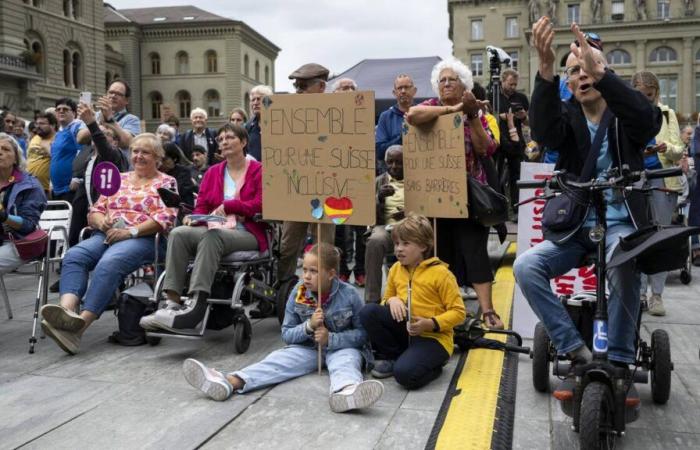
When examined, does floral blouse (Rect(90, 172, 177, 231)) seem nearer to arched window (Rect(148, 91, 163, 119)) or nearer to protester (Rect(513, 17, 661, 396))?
protester (Rect(513, 17, 661, 396))

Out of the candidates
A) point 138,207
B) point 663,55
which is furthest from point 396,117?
point 663,55

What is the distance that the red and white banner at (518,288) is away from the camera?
5.16 m

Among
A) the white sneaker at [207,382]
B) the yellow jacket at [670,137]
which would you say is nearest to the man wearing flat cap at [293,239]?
the white sneaker at [207,382]

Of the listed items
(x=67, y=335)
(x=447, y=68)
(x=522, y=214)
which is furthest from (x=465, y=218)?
(x=67, y=335)

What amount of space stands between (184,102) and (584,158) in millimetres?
70690

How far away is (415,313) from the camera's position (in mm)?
4262

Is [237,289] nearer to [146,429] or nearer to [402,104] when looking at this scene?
[146,429]

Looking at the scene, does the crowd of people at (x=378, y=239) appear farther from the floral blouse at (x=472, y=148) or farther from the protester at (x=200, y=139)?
the protester at (x=200, y=139)

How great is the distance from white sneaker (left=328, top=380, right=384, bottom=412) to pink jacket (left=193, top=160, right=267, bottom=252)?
2070mm

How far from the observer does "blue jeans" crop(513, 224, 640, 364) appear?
3.36 m

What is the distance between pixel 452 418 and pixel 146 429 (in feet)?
4.88

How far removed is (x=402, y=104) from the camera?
671 centimetres

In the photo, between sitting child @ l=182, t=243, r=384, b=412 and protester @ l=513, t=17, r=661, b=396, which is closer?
protester @ l=513, t=17, r=661, b=396

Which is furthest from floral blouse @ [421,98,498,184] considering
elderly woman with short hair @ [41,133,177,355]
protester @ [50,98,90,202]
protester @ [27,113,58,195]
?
protester @ [27,113,58,195]
